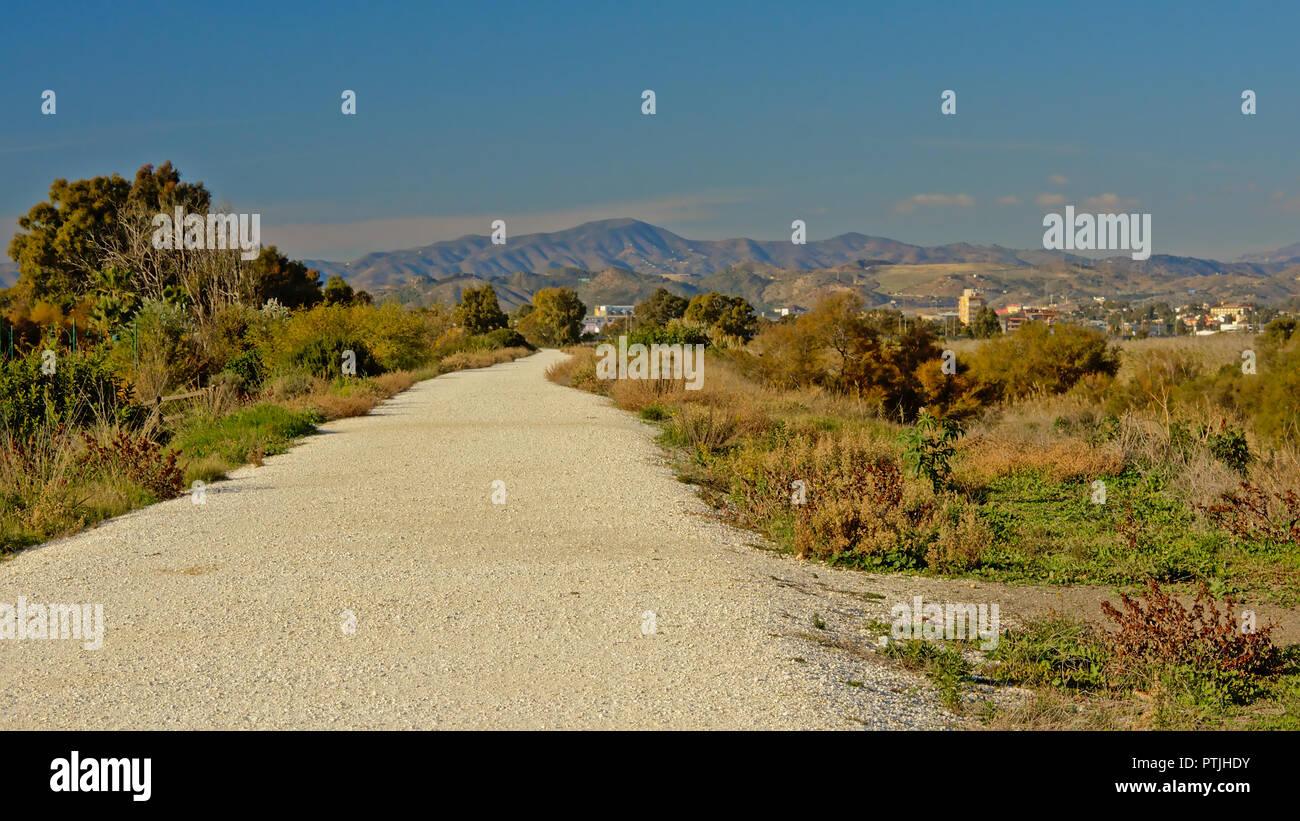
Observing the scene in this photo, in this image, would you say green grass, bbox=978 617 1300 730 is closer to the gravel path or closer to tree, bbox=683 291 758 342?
the gravel path

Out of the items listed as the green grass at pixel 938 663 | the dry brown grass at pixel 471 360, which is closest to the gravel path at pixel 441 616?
the green grass at pixel 938 663

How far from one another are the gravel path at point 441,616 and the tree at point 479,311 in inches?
2362

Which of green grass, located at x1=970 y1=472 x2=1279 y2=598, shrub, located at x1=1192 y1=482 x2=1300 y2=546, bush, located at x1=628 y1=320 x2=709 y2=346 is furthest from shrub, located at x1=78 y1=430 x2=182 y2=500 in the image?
bush, located at x1=628 y1=320 x2=709 y2=346

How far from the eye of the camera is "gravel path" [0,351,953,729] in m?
4.91

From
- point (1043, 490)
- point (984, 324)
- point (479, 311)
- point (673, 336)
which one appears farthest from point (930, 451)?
point (479, 311)

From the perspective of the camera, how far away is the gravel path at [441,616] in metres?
4.91

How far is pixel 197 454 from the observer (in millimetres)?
13477

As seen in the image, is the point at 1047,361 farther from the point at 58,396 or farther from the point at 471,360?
the point at 471,360

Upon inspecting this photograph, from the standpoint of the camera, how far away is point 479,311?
7275 cm

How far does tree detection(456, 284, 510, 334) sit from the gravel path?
6001cm

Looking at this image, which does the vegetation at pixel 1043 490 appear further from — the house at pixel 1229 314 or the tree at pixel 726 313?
the house at pixel 1229 314
